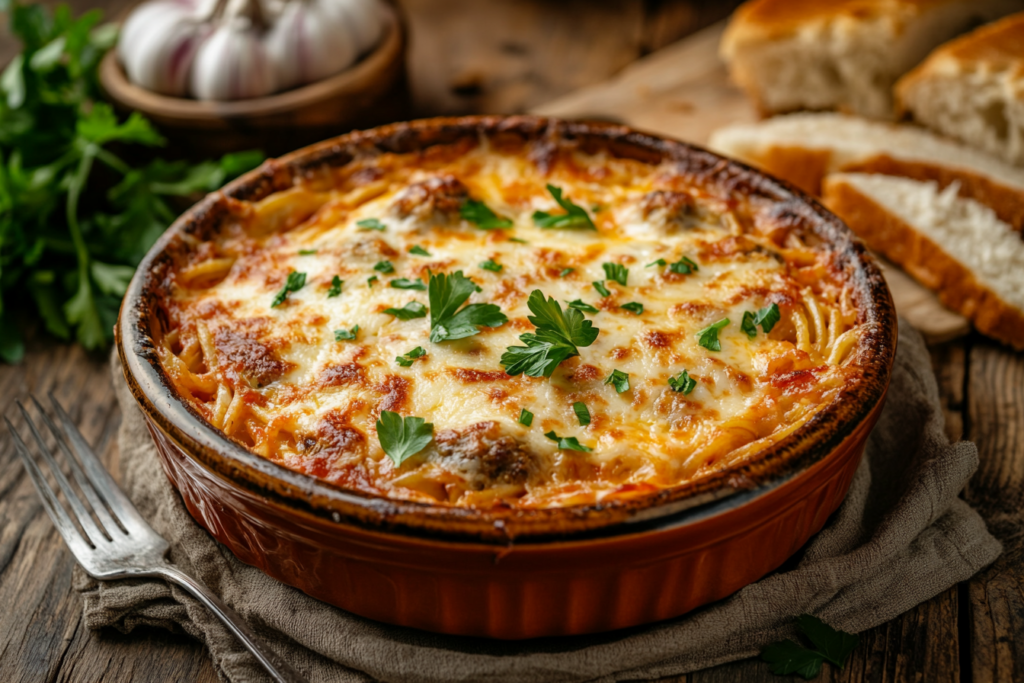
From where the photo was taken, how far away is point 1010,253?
134 inches

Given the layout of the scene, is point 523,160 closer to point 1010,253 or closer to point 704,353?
point 704,353

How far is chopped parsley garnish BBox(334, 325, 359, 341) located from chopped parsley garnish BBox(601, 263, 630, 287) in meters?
0.73

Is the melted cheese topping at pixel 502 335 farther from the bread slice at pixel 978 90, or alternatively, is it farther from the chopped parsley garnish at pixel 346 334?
the bread slice at pixel 978 90

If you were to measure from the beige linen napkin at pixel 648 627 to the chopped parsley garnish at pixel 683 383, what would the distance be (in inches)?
19.7

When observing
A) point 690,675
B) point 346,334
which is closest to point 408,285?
point 346,334

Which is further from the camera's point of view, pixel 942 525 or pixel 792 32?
pixel 792 32

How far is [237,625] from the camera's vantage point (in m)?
2.22

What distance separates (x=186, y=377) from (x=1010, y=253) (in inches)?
112

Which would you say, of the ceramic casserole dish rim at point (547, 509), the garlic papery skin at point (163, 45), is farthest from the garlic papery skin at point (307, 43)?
the ceramic casserole dish rim at point (547, 509)

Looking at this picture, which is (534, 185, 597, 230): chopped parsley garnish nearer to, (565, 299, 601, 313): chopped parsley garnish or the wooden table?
(565, 299, 601, 313): chopped parsley garnish

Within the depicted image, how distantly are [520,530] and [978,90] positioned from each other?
10.3 feet

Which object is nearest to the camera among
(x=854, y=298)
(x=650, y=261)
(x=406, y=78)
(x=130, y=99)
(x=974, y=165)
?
(x=854, y=298)

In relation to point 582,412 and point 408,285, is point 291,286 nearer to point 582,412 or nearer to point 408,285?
point 408,285

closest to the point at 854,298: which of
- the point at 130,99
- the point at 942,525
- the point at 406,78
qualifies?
the point at 942,525
